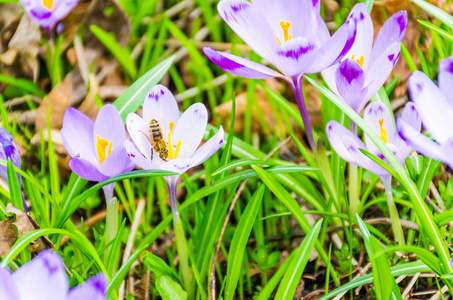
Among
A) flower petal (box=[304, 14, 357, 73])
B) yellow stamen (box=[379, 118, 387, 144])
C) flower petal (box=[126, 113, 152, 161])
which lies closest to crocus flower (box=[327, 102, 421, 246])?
yellow stamen (box=[379, 118, 387, 144])

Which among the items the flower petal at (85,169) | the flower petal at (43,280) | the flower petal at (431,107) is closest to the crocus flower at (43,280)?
the flower petal at (43,280)

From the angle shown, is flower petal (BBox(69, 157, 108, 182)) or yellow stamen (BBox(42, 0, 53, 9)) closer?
flower petal (BBox(69, 157, 108, 182))

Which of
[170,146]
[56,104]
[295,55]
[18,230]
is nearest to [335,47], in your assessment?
[295,55]

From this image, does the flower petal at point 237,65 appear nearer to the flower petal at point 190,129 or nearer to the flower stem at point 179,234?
the flower petal at point 190,129

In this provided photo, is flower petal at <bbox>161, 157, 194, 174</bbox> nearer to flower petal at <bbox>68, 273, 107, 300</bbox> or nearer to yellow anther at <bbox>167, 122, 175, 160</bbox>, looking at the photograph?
yellow anther at <bbox>167, 122, 175, 160</bbox>

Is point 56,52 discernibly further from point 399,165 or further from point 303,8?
point 399,165

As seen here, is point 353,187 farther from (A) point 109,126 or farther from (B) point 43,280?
(B) point 43,280

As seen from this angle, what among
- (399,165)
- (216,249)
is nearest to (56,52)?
(216,249)
